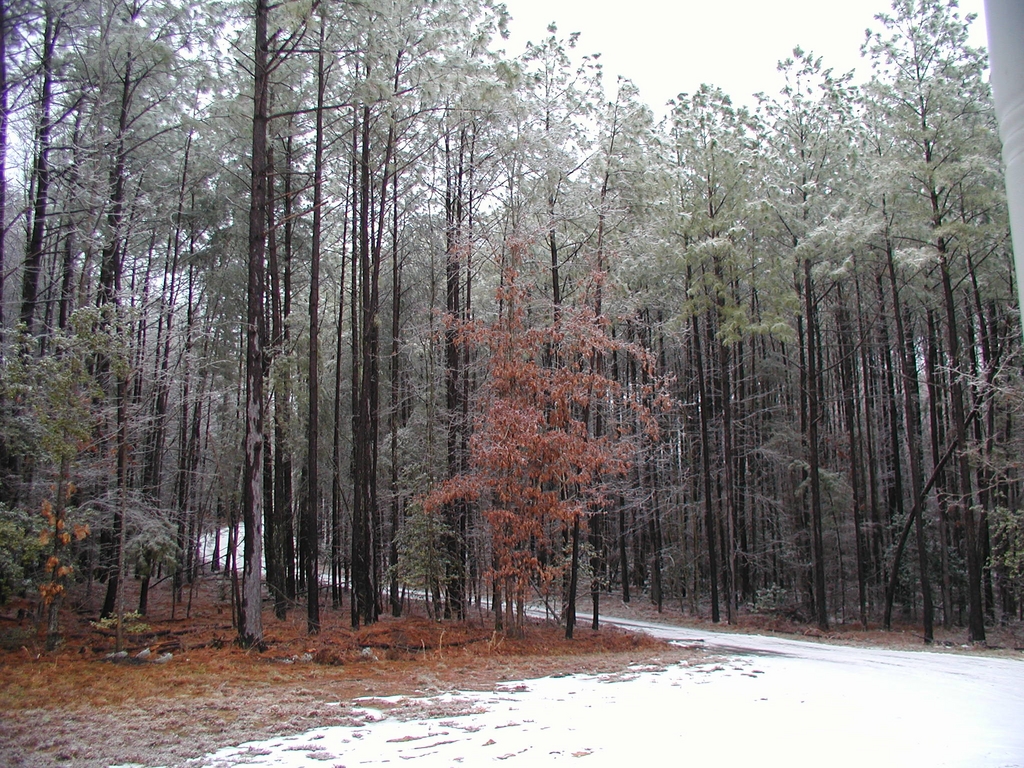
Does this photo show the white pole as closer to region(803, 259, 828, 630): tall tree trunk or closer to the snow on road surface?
the snow on road surface

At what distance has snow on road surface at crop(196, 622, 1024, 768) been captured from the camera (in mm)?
4234

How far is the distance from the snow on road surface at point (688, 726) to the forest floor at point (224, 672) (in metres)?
0.53

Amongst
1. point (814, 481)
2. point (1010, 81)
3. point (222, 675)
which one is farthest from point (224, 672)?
point (814, 481)

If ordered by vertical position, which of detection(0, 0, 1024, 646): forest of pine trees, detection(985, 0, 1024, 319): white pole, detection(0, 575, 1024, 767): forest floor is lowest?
detection(0, 575, 1024, 767): forest floor

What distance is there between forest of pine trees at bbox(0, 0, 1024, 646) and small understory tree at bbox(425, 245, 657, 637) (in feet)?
0.21

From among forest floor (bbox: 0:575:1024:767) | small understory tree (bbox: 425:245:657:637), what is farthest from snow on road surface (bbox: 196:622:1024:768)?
small understory tree (bbox: 425:245:657:637)

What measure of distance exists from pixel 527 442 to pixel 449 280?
743 centimetres

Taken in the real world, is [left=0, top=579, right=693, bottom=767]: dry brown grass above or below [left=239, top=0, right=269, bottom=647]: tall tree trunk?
below

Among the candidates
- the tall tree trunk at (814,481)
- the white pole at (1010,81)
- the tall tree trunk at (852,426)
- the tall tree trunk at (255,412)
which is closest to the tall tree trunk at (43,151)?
the tall tree trunk at (255,412)

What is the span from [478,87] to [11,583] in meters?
10.1

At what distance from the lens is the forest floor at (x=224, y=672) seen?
4.74 meters

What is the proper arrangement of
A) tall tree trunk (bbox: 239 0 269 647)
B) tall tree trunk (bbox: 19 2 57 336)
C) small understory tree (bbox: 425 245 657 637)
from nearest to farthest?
tall tree trunk (bbox: 239 0 269 647) < tall tree trunk (bbox: 19 2 57 336) < small understory tree (bbox: 425 245 657 637)

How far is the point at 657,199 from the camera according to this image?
15453 mm

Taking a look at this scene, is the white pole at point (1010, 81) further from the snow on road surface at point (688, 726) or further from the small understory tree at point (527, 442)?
the small understory tree at point (527, 442)
